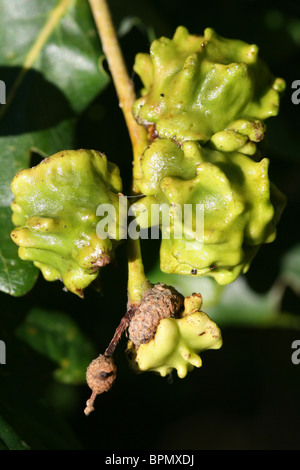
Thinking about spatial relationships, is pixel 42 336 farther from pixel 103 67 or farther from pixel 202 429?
pixel 202 429

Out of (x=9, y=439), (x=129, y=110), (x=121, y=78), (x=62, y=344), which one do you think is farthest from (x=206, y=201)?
(x=62, y=344)

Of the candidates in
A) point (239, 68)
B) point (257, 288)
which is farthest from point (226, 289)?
point (239, 68)

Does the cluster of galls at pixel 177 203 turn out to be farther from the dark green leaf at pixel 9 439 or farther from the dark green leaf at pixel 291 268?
the dark green leaf at pixel 291 268

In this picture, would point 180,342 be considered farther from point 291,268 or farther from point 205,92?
point 291,268

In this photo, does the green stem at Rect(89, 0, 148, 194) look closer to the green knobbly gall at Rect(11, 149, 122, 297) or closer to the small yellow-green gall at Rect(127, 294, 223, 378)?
the green knobbly gall at Rect(11, 149, 122, 297)

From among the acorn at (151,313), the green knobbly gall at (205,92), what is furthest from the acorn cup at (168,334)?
the green knobbly gall at (205,92)

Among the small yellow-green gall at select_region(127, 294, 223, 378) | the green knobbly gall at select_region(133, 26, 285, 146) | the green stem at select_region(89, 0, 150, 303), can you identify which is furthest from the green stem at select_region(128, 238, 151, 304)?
the green knobbly gall at select_region(133, 26, 285, 146)

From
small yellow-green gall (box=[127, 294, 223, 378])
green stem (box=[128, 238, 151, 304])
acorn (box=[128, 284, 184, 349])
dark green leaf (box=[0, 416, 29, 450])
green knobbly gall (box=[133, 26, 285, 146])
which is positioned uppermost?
green knobbly gall (box=[133, 26, 285, 146])
